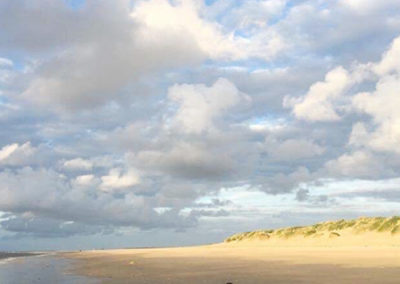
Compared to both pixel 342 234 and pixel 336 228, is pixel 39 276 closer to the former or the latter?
pixel 342 234

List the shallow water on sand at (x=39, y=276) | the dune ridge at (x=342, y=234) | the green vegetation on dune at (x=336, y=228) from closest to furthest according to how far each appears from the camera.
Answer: the shallow water on sand at (x=39, y=276) < the dune ridge at (x=342, y=234) < the green vegetation on dune at (x=336, y=228)

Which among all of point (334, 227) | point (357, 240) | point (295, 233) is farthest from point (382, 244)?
point (295, 233)

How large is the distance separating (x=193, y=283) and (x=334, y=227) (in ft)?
183

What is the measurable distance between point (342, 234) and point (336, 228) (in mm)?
4712

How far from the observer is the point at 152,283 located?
81.1ft

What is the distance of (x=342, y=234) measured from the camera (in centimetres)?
6944

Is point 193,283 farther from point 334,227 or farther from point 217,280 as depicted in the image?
point 334,227

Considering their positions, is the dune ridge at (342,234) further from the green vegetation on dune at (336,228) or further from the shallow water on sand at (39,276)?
the shallow water on sand at (39,276)

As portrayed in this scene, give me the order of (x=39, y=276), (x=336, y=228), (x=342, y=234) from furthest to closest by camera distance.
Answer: (x=336, y=228) → (x=342, y=234) → (x=39, y=276)

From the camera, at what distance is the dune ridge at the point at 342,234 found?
6159 centimetres

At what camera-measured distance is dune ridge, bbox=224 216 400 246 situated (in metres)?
61.6

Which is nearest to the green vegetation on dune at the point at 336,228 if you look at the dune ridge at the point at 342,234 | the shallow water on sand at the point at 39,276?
the dune ridge at the point at 342,234

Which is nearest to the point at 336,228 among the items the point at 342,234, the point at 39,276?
the point at 342,234

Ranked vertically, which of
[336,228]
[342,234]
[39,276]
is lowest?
[39,276]
